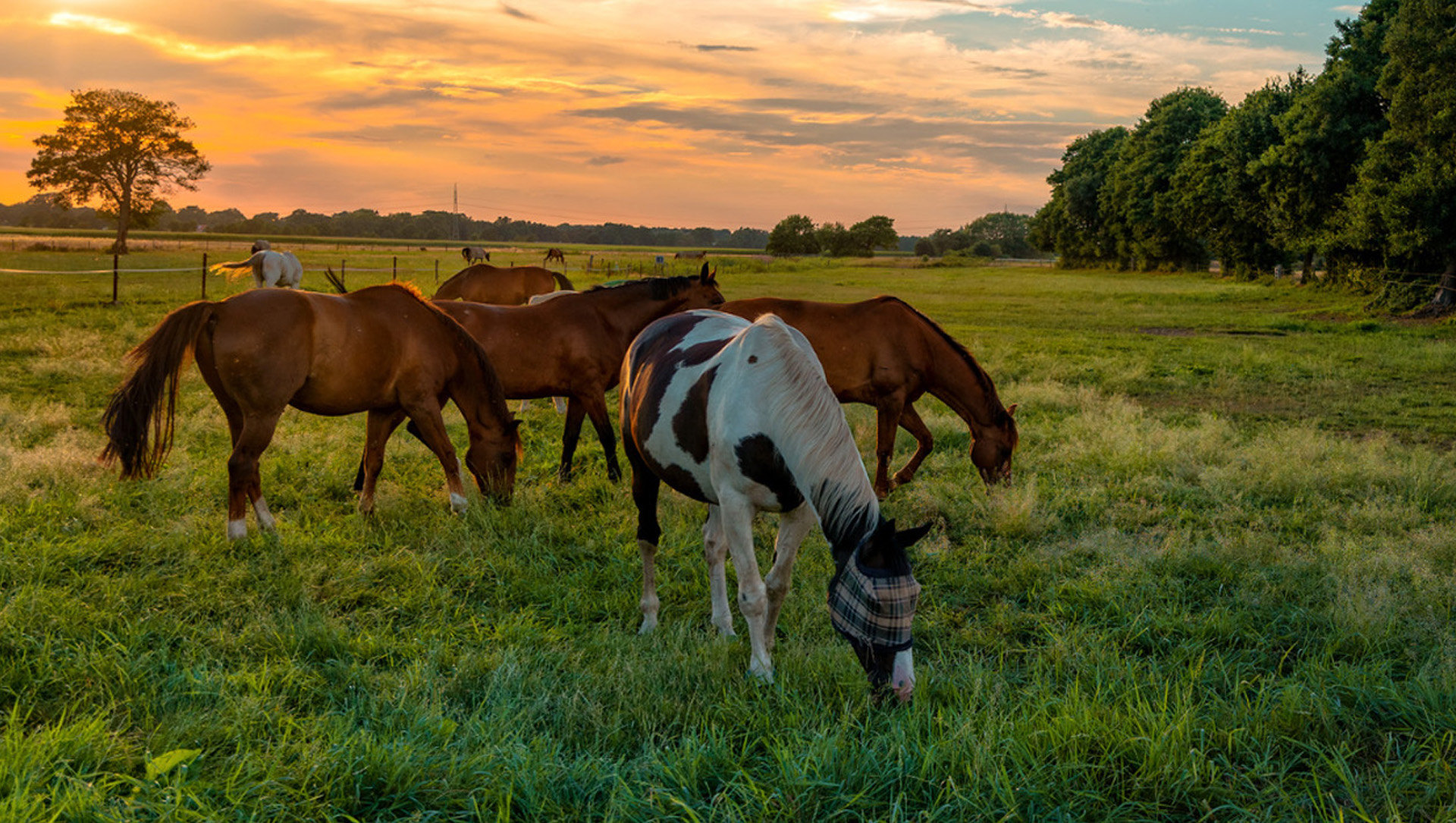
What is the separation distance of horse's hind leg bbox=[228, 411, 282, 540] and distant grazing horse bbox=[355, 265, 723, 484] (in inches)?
85.0

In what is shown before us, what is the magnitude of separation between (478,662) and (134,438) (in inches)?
130

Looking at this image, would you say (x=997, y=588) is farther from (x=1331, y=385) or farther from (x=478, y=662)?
(x=1331, y=385)

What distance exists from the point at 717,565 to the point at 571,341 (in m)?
3.82

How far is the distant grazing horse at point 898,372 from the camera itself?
7.30 m

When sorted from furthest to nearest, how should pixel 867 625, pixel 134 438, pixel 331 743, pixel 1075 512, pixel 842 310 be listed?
pixel 842 310
pixel 1075 512
pixel 134 438
pixel 867 625
pixel 331 743

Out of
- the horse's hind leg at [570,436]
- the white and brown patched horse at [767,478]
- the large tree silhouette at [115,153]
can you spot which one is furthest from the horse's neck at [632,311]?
the large tree silhouette at [115,153]

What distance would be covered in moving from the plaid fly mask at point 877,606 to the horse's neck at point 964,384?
4381 millimetres

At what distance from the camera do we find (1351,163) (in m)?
26.9

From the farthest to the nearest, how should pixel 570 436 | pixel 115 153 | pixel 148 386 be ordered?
pixel 115 153, pixel 570 436, pixel 148 386

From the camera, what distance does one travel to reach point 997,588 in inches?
199

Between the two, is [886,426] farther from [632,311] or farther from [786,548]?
[786,548]

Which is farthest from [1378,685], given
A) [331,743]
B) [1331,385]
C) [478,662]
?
[1331,385]

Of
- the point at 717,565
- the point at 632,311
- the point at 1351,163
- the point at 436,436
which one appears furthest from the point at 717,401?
the point at 1351,163

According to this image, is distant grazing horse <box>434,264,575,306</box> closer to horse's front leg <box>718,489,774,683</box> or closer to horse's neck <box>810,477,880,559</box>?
horse's front leg <box>718,489,774,683</box>
